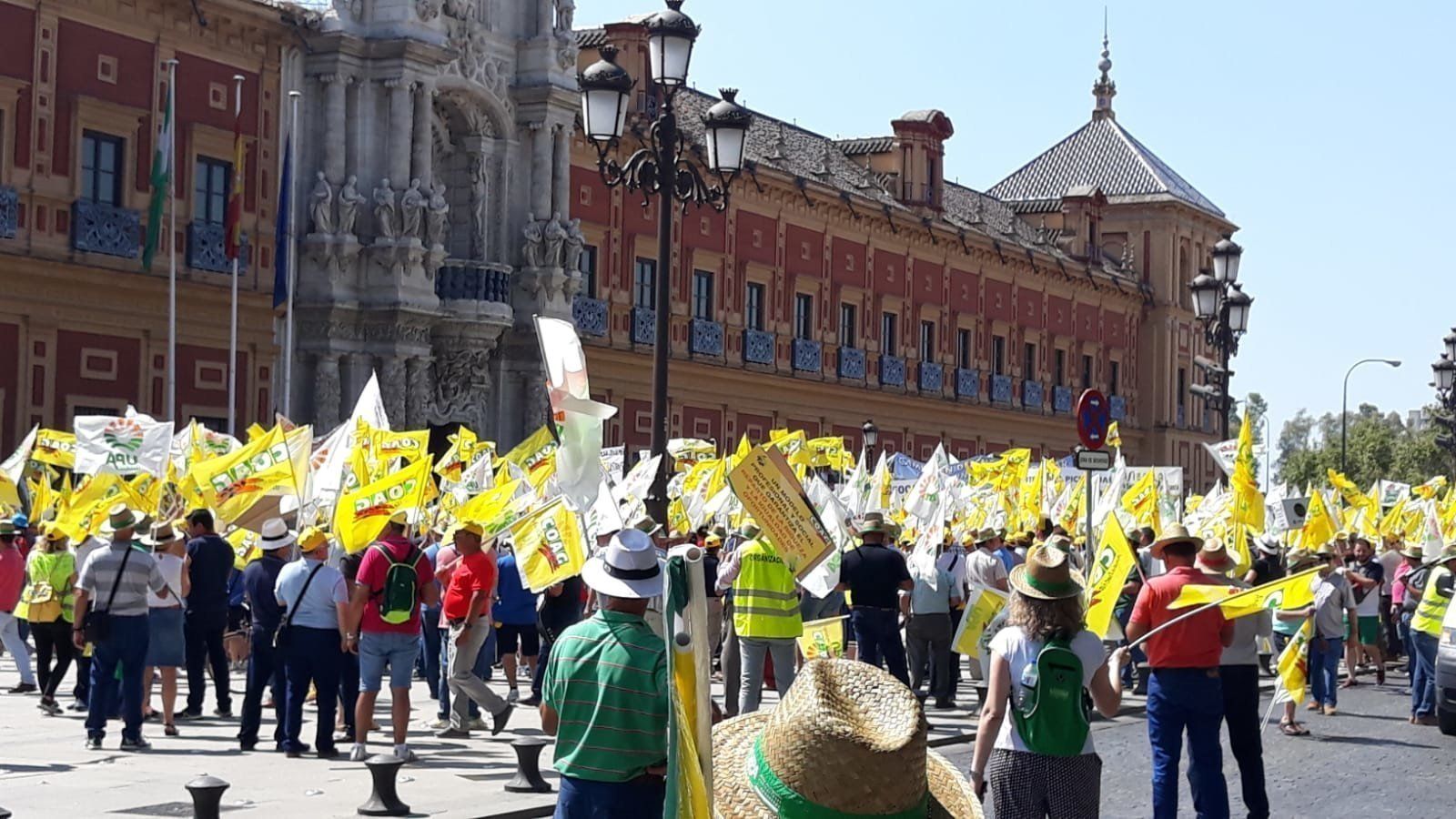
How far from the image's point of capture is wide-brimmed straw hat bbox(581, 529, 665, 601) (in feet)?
→ 25.1

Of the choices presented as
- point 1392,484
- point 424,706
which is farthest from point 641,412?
point 424,706

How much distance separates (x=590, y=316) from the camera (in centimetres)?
4044

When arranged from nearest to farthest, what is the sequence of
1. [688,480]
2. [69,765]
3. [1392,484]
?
1. [69,765]
2. [688,480]
3. [1392,484]

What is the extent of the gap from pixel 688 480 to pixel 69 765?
14.3 meters

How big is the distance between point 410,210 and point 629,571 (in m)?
25.3

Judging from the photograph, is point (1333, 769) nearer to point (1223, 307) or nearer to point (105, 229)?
point (1223, 307)

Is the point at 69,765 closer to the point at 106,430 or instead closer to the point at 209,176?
the point at 106,430

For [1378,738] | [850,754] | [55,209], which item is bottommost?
[1378,738]

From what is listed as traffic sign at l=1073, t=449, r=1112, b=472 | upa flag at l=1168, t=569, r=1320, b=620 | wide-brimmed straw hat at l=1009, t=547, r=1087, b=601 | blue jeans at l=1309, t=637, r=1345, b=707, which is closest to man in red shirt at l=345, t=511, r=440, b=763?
traffic sign at l=1073, t=449, r=1112, b=472

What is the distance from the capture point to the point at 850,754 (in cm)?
519

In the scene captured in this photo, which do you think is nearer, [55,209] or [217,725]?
[217,725]

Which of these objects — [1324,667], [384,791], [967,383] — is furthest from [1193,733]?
[967,383]

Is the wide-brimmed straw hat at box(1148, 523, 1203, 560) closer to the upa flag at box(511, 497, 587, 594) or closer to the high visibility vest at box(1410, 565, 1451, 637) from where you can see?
the upa flag at box(511, 497, 587, 594)

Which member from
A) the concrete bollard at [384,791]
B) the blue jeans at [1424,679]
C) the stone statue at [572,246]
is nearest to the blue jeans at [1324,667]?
the blue jeans at [1424,679]
